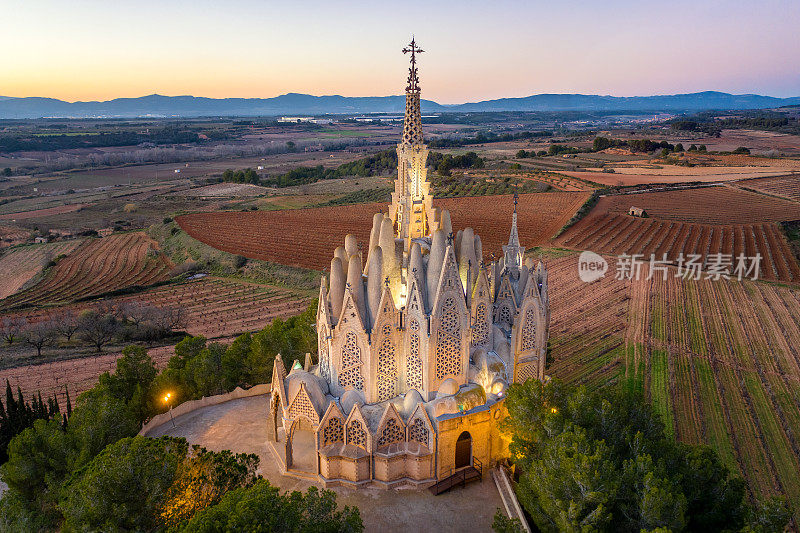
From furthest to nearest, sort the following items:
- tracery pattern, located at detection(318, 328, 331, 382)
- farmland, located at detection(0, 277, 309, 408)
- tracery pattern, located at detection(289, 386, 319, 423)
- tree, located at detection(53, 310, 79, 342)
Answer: tree, located at detection(53, 310, 79, 342) → farmland, located at detection(0, 277, 309, 408) → tracery pattern, located at detection(318, 328, 331, 382) → tracery pattern, located at detection(289, 386, 319, 423)

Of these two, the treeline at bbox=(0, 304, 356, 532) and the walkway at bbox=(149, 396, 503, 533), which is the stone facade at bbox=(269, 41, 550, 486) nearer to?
the walkway at bbox=(149, 396, 503, 533)

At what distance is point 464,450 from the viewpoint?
25203 mm

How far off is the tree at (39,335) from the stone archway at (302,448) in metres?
37.1

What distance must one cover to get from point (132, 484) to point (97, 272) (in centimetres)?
7391

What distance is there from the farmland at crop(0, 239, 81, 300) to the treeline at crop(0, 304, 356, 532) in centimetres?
6285

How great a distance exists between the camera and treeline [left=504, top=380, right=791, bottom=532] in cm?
1680

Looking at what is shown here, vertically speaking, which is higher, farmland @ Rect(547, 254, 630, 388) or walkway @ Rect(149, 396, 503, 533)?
walkway @ Rect(149, 396, 503, 533)

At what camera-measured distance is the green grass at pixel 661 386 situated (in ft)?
113

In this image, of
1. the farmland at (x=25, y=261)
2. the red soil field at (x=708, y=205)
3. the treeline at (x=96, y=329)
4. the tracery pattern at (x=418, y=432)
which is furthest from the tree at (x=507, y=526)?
the red soil field at (x=708, y=205)

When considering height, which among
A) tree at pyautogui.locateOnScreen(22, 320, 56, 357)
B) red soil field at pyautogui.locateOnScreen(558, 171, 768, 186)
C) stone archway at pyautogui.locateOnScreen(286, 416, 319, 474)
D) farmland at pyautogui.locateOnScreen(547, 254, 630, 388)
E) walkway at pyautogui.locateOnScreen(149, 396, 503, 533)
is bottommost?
tree at pyautogui.locateOnScreen(22, 320, 56, 357)

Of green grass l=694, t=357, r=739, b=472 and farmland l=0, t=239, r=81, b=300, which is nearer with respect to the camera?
green grass l=694, t=357, r=739, b=472

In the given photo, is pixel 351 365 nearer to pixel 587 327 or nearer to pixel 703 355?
pixel 587 327

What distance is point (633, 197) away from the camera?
10612 cm

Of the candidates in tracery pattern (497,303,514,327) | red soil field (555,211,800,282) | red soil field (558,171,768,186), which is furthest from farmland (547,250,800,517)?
red soil field (558,171,768,186)
